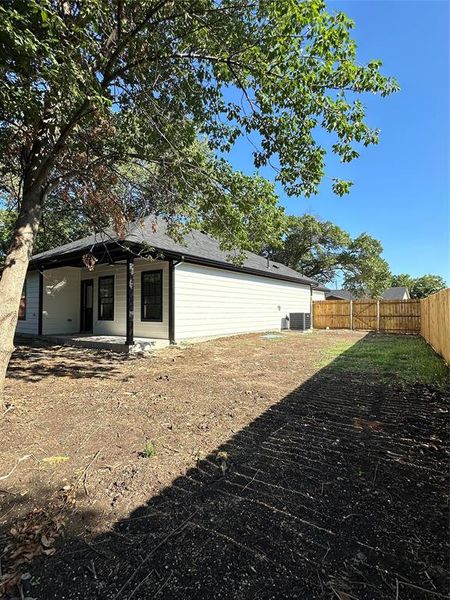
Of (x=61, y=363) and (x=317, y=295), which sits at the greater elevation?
(x=317, y=295)

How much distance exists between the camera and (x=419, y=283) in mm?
51656

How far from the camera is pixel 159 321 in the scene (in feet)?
35.9

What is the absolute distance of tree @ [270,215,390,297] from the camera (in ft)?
87.4

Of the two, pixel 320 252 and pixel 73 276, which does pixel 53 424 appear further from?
pixel 320 252

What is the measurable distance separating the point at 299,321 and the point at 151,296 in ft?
29.9

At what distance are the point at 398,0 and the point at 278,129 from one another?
2655 mm

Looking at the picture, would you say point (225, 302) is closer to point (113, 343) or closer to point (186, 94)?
point (113, 343)

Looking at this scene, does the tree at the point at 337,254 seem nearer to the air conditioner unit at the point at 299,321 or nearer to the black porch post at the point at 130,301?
the air conditioner unit at the point at 299,321

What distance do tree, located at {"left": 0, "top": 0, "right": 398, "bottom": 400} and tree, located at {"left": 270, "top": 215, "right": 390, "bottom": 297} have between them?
20536 mm

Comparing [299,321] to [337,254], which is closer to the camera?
[299,321]

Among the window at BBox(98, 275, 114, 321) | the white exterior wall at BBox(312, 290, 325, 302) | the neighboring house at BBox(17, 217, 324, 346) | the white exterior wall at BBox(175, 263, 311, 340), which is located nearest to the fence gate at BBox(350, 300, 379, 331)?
the white exterior wall at BBox(175, 263, 311, 340)

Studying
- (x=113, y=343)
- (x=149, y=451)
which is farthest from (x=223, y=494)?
(x=113, y=343)

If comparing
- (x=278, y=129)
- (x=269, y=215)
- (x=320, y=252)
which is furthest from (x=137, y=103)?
(x=320, y=252)

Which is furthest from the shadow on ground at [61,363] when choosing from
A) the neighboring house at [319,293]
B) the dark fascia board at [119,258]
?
the neighboring house at [319,293]
